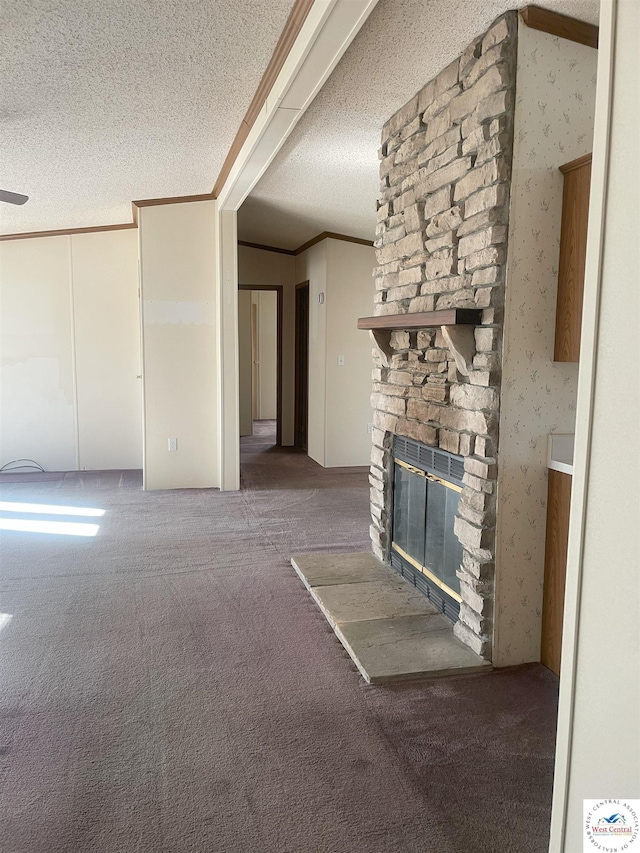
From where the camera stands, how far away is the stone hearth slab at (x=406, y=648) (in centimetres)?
267

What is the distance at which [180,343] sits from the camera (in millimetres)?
5871

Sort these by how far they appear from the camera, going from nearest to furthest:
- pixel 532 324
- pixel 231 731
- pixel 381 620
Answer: pixel 231 731, pixel 532 324, pixel 381 620

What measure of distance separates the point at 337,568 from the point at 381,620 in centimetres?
72

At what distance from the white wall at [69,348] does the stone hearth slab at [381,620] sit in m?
3.66

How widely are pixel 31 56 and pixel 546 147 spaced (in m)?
2.16

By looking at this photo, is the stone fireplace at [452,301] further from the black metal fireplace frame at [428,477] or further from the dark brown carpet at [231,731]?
the dark brown carpet at [231,731]

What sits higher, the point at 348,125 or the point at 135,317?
the point at 348,125

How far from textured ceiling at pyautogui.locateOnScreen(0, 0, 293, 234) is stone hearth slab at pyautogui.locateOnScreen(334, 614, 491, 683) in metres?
2.62

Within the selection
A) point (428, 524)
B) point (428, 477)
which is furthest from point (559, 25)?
point (428, 524)

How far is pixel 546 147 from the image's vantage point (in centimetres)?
254

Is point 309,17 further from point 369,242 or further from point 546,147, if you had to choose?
point 369,242

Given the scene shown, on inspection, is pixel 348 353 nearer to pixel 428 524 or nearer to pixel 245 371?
pixel 245 371

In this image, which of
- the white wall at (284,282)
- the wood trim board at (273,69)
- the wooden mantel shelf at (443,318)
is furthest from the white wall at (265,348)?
the wooden mantel shelf at (443,318)

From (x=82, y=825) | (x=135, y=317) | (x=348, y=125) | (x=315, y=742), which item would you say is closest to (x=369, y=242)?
(x=135, y=317)
